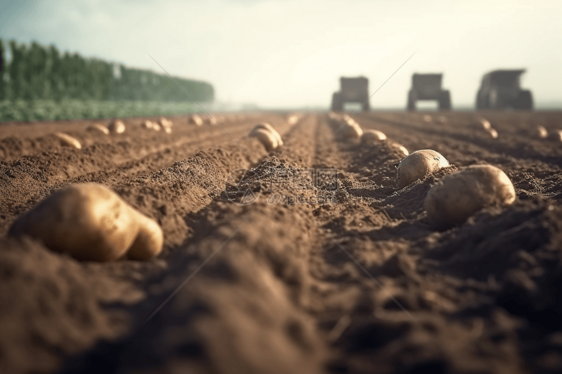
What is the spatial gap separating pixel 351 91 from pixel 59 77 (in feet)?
105

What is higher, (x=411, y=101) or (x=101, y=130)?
(x=411, y=101)

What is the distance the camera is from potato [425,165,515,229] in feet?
18.5

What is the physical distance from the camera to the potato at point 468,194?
5.64 metres

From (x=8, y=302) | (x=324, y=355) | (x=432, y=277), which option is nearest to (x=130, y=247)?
(x=8, y=302)

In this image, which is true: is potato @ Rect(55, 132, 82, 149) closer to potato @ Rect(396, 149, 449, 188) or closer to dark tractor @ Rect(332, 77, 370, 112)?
potato @ Rect(396, 149, 449, 188)

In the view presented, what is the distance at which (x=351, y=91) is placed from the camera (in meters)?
45.3

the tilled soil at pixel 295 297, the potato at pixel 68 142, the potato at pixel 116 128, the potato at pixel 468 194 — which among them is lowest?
the tilled soil at pixel 295 297

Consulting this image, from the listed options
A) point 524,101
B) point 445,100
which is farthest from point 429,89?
point 524,101

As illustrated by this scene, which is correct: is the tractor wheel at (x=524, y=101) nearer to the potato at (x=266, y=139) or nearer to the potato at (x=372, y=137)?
the potato at (x=372, y=137)

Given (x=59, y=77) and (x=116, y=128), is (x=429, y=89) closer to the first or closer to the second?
(x=116, y=128)

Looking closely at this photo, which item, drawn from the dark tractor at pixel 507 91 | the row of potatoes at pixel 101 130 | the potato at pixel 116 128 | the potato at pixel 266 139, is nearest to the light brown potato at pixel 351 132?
the potato at pixel 266 139

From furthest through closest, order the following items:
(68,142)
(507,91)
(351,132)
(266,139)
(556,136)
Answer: (507,91), (351,132), (556,136), (266,139), (68,142)

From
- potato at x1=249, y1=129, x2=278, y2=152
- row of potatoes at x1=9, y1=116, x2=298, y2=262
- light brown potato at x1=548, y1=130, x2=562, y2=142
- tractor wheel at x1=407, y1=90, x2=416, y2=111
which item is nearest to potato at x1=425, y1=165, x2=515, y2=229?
row of potatoes at x1=9, y1=116, x2=298, y2=262

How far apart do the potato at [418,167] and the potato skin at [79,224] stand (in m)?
6.14
